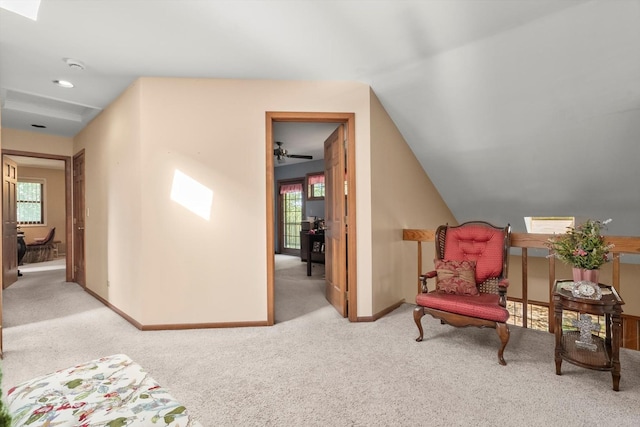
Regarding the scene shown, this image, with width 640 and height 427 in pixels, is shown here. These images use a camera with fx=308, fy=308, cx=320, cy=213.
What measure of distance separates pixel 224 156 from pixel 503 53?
8.76ft

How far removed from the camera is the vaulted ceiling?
2.17 meters

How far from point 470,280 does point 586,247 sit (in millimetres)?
847

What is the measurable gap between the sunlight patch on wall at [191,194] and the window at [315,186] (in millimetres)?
4810

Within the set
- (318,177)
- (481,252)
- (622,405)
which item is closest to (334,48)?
(481,252)

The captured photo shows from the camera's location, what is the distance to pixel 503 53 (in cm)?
256

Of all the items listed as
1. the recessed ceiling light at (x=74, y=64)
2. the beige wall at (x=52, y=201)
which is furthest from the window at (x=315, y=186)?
the beige wall at (x=52, y=201)

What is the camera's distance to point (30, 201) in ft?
27.9

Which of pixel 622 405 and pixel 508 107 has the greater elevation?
pixel 508 107

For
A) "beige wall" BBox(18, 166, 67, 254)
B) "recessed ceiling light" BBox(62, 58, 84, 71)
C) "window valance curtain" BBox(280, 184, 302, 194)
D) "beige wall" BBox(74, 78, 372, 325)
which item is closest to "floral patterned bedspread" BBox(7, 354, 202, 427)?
"beige wall" BBox(74, 78, 372, 325)

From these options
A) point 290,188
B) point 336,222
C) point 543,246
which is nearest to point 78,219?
point 336,222

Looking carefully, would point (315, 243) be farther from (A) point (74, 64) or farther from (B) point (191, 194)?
(A) point (74, 64)

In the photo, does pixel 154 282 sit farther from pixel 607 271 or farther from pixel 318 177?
pixel 607 271

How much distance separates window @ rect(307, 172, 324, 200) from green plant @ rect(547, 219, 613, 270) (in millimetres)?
5840

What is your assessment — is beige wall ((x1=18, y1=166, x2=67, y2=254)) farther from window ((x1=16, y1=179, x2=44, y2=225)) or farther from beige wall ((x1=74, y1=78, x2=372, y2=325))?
beige wall ((x1=74, y1=78, x2=372, y2=325))
